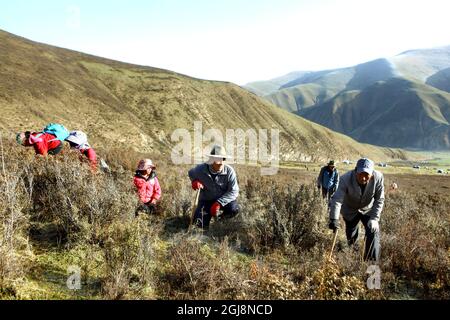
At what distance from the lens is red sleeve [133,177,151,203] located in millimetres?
6238

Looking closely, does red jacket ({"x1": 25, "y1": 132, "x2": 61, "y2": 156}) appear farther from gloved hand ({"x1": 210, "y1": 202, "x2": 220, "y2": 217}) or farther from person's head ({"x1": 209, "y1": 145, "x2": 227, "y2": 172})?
gloved hand ({"x1": 210, "y1": 202, "x2": 220, "y2": 217})

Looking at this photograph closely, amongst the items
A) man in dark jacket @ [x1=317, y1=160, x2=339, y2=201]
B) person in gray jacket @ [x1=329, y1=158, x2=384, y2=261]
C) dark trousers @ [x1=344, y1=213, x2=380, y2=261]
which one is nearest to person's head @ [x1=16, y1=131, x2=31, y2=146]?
person in gray jacket @ [x1=329, y1=158, x2=384, y2=261]

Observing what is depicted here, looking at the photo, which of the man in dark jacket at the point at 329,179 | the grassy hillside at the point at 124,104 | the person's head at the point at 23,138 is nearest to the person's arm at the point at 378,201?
the man in dark jacket at the point at 329,179

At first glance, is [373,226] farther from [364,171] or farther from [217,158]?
[217,158]

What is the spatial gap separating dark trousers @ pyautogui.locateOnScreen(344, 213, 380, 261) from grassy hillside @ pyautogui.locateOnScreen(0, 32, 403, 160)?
29337mm

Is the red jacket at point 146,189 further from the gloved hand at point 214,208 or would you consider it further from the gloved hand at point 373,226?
the gloved hand at point 373,226

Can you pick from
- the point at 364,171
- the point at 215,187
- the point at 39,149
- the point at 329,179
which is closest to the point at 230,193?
the point at 215,187

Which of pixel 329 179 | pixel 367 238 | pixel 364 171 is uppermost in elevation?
pixel 364 171

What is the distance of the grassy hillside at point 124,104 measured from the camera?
4219cm

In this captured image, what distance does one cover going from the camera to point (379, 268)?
459cm

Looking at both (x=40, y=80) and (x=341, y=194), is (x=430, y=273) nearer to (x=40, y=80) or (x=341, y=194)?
(x=341, y=194)

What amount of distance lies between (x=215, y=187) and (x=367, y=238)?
261 cm

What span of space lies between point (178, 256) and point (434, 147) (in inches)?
8301

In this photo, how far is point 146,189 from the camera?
6438 millimetres
